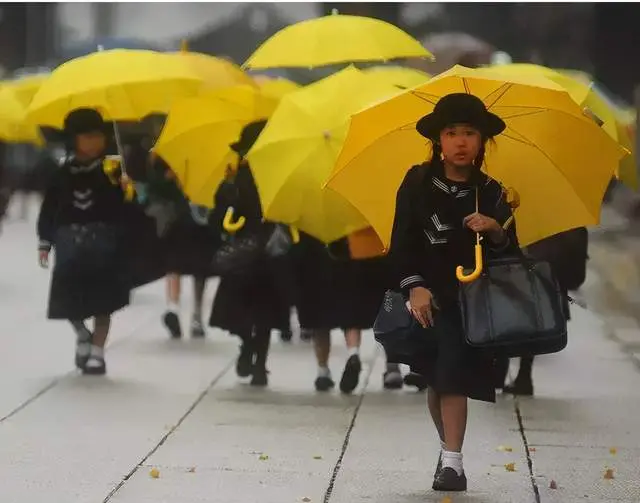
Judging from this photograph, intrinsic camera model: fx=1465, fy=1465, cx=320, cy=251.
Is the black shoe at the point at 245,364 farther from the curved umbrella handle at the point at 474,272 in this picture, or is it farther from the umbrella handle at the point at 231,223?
the curved umbrella handle at the point at 474,272

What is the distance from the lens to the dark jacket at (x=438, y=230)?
6.24 meters

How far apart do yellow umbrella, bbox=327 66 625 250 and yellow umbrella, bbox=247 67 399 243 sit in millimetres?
1459

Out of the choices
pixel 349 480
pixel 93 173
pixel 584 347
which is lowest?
pixel 584 347

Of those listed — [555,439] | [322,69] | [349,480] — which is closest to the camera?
[349,480]

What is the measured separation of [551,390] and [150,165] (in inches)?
175

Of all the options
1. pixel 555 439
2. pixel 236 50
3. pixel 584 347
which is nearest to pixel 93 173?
pixel 555 439

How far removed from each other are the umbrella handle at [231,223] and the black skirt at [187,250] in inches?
112

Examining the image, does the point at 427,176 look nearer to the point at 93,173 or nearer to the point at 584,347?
the point at 93,173

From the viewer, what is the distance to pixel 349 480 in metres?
6.69

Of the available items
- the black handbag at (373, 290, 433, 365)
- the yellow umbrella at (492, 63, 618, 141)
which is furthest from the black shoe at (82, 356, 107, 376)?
the black handbag at (373, 290, 433, 365)

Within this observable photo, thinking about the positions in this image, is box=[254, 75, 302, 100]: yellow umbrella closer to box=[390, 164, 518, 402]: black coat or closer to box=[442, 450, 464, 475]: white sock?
Answer: box=[390, 164, 518, 402]: black coat

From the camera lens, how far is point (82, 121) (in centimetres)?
945

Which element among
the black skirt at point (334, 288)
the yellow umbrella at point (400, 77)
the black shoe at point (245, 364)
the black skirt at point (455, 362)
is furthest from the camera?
the black shoe at point (245, 364)

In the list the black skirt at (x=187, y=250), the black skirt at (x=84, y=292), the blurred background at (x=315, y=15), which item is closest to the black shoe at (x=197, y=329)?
the black skirt at (x=187, y=250)
